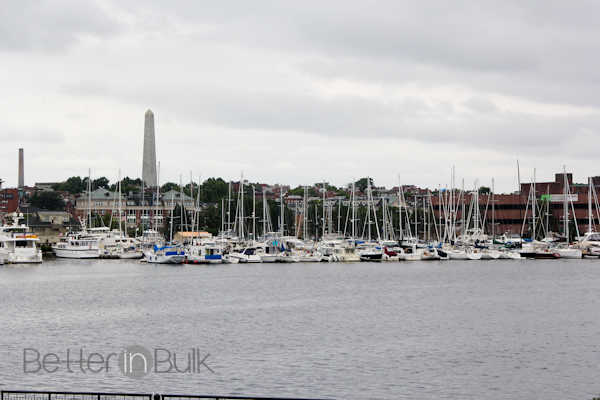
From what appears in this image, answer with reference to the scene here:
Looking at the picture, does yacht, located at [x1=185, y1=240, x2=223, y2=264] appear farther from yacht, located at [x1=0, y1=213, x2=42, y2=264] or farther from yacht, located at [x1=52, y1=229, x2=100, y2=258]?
yacht, located at [x1=52, y1=229, x2=100, y2=258]

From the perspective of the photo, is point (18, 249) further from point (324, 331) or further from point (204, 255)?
point (324, 331)

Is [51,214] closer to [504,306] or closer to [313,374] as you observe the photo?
[504,306]

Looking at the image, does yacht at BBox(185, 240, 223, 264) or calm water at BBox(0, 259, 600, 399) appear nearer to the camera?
calm water at BBox(0, 259, 600, 399)

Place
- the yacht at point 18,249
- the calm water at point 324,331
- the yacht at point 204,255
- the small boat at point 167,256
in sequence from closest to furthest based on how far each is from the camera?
1. the calm water at point 324,331
2. the small boat at point 167,256
3. the yacht at point 204,255
4. the yacht at point 18,249

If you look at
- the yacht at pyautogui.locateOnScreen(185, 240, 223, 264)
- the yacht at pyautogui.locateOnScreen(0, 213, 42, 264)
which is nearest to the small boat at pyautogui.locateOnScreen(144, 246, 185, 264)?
the yacht at pyautogui.locateOnScreen(185, 240, 223, 264)

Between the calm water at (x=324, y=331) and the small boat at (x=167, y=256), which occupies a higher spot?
the small boat at (x=167, y=256)

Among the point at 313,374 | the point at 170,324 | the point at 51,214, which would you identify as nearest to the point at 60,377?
the point at 313,374

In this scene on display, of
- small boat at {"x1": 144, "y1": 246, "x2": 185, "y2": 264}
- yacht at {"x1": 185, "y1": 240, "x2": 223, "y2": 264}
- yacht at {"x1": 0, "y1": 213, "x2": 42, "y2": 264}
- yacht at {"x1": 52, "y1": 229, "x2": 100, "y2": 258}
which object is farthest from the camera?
yacht at {"x1": 52, "y1": 229, "x2": 100, "y2": 258}

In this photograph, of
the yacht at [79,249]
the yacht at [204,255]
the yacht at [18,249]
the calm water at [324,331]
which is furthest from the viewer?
the yacht at [79,249]

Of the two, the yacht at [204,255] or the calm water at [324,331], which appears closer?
the calm water at [324,331]

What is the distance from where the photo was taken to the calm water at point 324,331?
31438 millimetres

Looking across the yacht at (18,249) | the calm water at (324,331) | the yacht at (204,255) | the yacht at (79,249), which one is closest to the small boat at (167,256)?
the yacht at (204,255)

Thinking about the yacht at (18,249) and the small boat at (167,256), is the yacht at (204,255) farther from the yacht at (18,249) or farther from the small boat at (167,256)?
the yacht at (18,249)

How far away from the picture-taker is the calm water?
31438 mm
